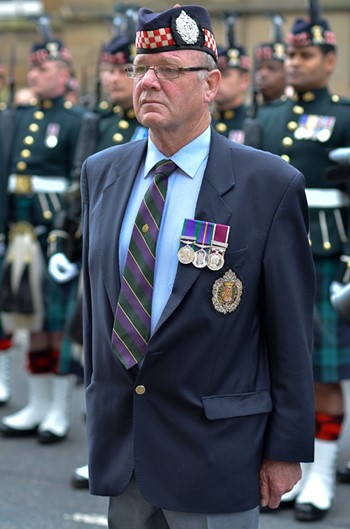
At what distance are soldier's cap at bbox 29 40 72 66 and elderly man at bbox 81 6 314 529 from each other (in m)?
3.83

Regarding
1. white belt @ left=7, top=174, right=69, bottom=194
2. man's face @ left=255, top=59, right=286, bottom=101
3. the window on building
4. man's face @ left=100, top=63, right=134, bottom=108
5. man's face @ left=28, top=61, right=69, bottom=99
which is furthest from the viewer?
the window on building

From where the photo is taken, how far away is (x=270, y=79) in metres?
7.30

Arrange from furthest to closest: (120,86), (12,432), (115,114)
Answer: (12,432), (115,114), (120,86)

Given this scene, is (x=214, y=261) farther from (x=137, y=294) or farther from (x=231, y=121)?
(x=231, y=121)

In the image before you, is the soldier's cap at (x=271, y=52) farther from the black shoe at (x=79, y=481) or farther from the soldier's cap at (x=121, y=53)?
the black shoe at (x=79, y=481)

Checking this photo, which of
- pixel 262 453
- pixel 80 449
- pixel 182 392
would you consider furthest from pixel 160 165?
pixel 80 449

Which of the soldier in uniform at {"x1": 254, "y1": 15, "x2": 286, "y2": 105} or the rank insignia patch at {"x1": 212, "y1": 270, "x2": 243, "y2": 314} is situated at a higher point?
the rank insignia patch at {"x1": 212, "y1": 270, "x2": 243, "y2": 314}

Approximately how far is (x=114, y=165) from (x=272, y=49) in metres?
4.65

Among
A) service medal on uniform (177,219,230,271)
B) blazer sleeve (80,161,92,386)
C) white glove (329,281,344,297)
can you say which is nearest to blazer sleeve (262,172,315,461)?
service medal on uniform (177,219,230,271)

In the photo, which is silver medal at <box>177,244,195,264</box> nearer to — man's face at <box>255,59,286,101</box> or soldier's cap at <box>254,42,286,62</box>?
man's face at <box>255,59,286,101</box>

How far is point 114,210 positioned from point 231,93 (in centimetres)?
386

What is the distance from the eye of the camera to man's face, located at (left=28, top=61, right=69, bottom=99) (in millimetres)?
6613

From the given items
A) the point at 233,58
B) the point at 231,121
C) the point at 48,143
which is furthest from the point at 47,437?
the point at 233,58

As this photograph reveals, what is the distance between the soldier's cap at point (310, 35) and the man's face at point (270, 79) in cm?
189
